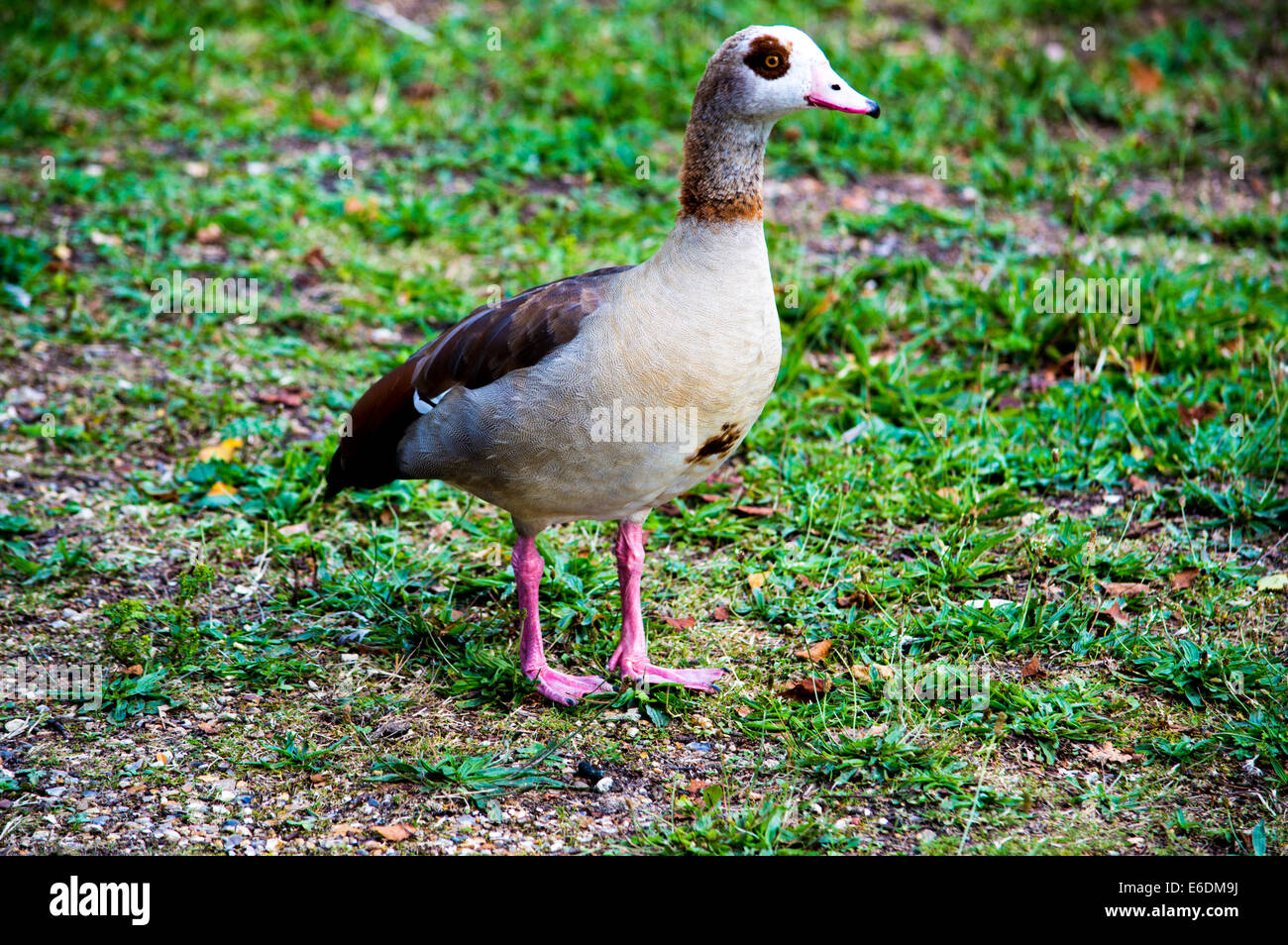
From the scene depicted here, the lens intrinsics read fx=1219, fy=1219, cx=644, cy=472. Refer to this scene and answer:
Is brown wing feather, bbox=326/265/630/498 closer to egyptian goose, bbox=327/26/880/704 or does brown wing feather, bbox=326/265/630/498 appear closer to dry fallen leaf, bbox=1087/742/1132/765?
egyptian goose, bbox=327/26/880/704

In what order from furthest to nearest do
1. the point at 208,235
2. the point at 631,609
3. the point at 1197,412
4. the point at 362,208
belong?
1. the point at 362,208
2. the point at 208,235
3. the point at 1197,412
4. the point at 631,609

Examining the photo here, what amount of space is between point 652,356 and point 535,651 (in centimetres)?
112

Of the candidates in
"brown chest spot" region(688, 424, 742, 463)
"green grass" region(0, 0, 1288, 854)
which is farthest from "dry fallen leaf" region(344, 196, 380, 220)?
"brown chest spot" region(688, 424, 742, 463)

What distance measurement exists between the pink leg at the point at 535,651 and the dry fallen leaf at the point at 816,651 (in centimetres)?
70

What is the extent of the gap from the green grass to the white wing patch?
0.78 metres

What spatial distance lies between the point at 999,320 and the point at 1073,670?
8.33ft

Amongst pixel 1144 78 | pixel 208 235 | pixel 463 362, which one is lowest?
pixel 463 362

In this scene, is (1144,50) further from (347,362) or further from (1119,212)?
(347,362)

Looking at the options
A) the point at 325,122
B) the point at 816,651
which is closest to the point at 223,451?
the point at 816,651

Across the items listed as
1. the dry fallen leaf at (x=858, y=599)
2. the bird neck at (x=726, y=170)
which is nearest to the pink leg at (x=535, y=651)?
the dry fallen leaf at (x=858, y=599)

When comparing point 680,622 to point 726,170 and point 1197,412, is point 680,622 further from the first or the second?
point 1197,412

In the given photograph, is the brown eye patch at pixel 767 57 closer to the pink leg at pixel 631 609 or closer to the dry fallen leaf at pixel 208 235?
the pink leg at pixel 631 609

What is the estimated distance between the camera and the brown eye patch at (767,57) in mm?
3523

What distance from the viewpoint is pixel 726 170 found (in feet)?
11.9
